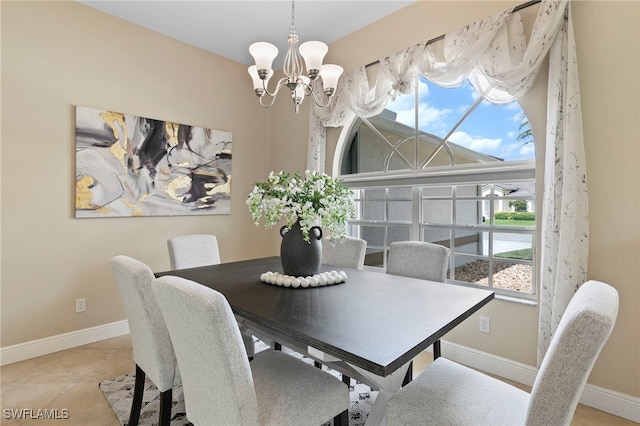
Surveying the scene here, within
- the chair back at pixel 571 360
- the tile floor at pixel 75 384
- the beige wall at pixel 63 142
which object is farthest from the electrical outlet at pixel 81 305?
the chair back at pixel 571 360

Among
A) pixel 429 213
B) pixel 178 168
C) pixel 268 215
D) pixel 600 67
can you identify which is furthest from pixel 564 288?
pixel 178 168

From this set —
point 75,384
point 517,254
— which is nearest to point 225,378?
point 75,384

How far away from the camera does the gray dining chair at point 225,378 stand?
100 centimetres

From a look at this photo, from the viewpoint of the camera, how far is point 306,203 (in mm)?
1688

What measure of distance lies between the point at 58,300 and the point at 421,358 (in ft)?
10.3

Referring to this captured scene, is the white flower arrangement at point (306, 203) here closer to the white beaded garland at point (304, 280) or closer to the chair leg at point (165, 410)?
the white beaded garland at point (304, 280)

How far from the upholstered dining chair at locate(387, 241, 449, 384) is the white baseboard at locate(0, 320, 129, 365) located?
2651 mm

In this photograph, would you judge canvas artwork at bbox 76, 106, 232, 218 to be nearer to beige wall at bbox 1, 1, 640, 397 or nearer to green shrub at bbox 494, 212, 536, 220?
beige wall at bbox 1, 1, 640, 397

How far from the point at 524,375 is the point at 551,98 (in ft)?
6.21

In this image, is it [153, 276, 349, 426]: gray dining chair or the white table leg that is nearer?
[153, 276, 349, 426]: gray dining chair

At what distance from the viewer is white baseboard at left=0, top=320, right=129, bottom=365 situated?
8.14 feet

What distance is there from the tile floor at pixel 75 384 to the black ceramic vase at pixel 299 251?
130 cm

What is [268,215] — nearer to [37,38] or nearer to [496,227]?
[496,227]

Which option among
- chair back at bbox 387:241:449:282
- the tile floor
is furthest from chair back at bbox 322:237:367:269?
the tile floor
